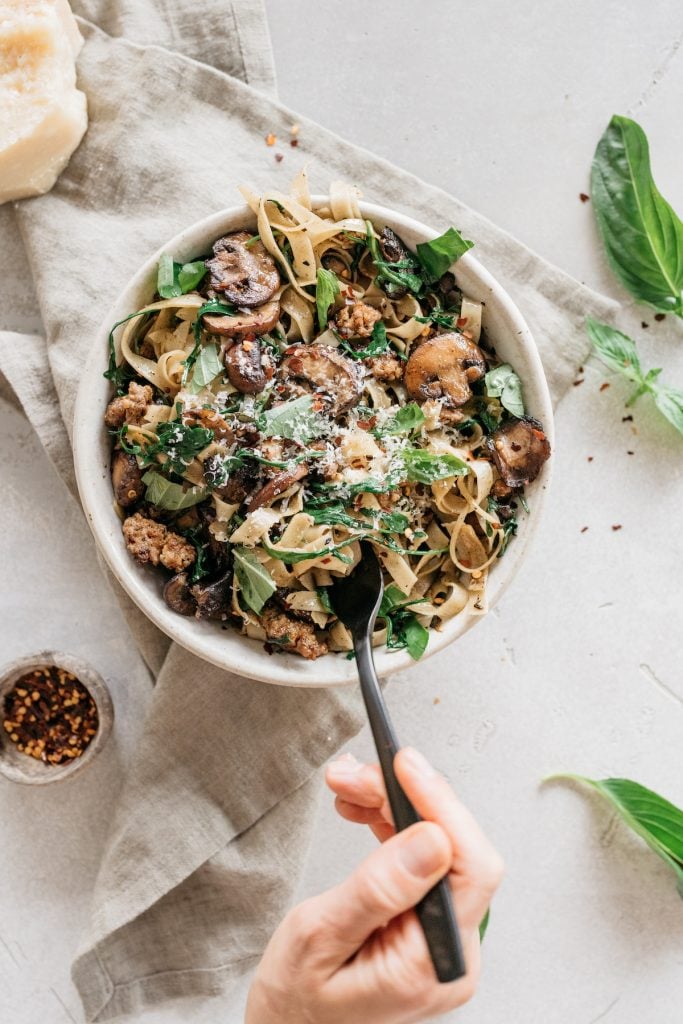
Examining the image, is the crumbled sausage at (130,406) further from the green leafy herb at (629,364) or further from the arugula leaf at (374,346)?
Result: the green leafy herb at (629,364)

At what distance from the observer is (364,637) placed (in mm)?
3254

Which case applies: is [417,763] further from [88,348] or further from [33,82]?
[33,82]

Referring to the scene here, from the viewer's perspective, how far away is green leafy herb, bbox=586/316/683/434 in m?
4.08

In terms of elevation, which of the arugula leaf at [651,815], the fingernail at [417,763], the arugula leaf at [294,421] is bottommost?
the arugula leaf at [651,815]

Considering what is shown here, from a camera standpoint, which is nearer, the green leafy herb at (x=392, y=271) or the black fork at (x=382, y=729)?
the black fork at (x=382, y=729)

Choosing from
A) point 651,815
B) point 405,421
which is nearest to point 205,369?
point 405,421

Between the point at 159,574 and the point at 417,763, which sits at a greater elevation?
the point at 417,763

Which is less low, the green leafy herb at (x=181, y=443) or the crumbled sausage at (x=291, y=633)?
the green leafy herb at (x=181, y=443)

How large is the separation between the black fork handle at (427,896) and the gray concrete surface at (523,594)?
4.34ft

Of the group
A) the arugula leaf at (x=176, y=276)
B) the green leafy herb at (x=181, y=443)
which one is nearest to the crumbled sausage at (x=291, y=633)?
the green leafy herb at (x=181, y=443)

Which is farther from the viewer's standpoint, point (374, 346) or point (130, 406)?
point (374, 346)

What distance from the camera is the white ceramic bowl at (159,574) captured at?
334 centimetres

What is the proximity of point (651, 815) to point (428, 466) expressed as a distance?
2120 mm

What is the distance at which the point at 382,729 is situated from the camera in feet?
9.50
